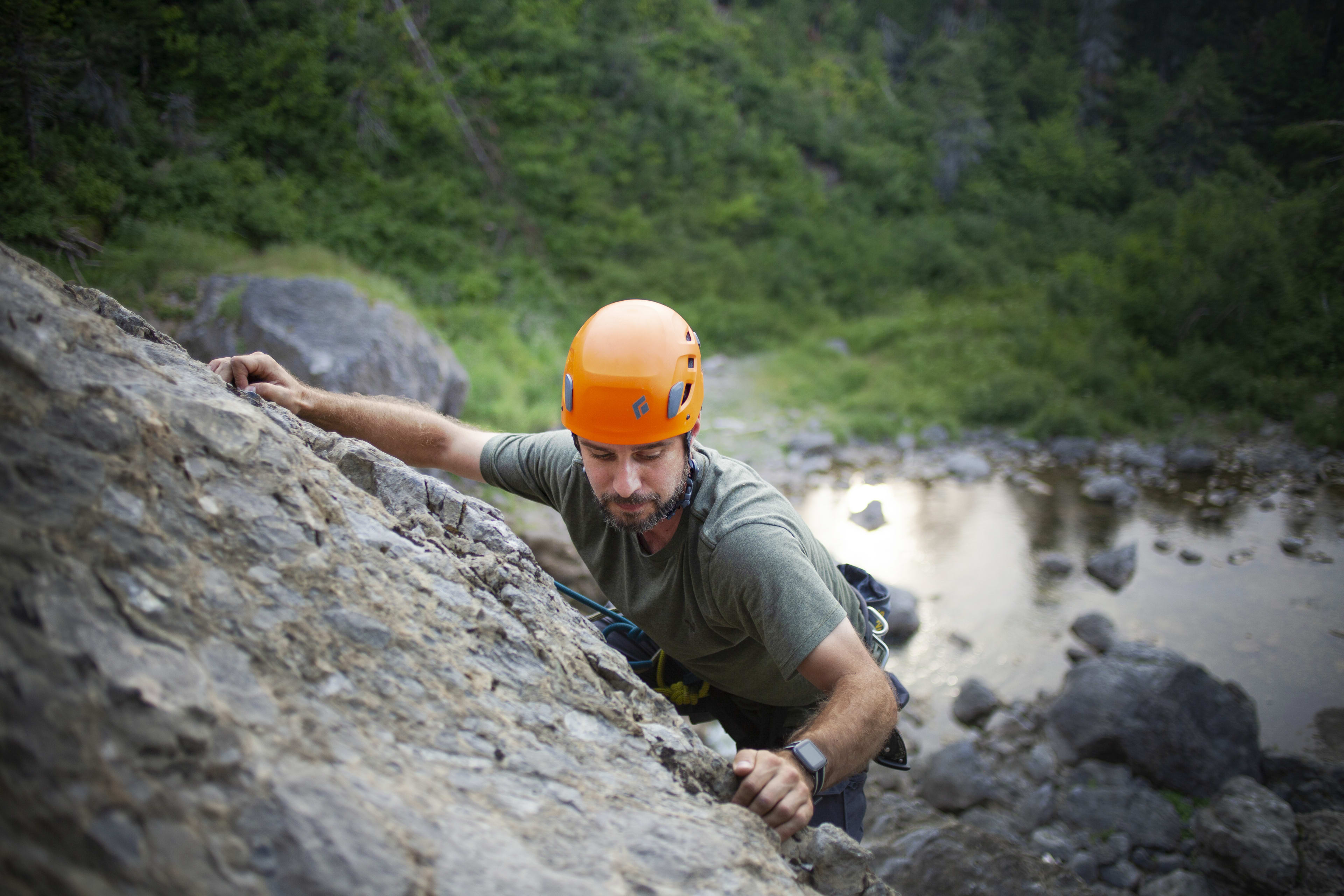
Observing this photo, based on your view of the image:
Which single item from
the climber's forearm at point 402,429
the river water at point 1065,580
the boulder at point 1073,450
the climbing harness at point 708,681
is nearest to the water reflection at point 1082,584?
the river water at point 1065,580

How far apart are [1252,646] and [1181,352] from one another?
7.46 meters

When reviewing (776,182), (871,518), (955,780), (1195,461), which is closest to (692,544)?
(955,780)

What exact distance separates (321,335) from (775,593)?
606cm

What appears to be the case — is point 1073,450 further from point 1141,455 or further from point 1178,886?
point 1178,886

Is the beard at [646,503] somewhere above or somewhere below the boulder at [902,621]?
above

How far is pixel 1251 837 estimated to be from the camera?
14.4ft

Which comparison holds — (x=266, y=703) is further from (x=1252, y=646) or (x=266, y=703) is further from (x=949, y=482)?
(x=949, y=482)

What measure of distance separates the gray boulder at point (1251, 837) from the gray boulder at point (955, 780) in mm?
1216

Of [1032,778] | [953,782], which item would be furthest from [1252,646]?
[953,782]

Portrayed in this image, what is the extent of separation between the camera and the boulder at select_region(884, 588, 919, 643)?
6.92 m

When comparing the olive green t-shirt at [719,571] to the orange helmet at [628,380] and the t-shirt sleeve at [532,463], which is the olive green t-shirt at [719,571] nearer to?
the t-shirt sleeve at [532,463]

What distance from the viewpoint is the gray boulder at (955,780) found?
201 inches

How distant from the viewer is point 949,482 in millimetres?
10352

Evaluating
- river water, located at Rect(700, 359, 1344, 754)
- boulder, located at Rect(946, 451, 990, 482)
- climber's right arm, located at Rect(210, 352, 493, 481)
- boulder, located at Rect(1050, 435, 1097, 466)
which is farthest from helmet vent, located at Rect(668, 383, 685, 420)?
boulder, located at Rect(1050, 435, 1097, 466)
